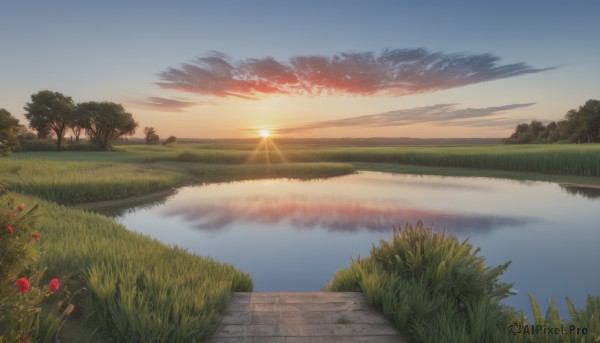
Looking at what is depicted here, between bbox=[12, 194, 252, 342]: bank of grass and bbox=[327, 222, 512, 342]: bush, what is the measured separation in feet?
7.15

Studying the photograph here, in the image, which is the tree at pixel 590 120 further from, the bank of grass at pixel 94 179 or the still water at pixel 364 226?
the bank of grass at pixel 94 179

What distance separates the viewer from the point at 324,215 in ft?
47.6

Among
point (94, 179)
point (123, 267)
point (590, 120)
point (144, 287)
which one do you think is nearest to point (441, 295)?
point (144, 287)

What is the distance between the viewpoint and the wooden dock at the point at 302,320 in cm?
414

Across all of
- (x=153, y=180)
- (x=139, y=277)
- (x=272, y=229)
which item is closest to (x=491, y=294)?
(x=139, y=277)

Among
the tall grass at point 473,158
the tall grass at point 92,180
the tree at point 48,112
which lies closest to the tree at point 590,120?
the tall grass at point 473,158

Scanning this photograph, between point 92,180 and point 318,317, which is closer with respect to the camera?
point 318,317

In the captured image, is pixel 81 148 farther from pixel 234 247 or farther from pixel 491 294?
pixel 491 294

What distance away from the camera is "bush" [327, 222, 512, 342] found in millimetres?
4148

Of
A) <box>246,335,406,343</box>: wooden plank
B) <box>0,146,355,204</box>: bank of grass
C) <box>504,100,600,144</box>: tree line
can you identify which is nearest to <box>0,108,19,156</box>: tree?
<box>0,146,355,204</box>: bank of grass

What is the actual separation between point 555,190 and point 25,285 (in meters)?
25.1

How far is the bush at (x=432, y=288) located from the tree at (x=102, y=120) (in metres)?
66.4

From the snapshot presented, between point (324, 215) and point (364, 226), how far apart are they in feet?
7.27

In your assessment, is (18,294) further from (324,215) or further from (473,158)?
(473,158)
